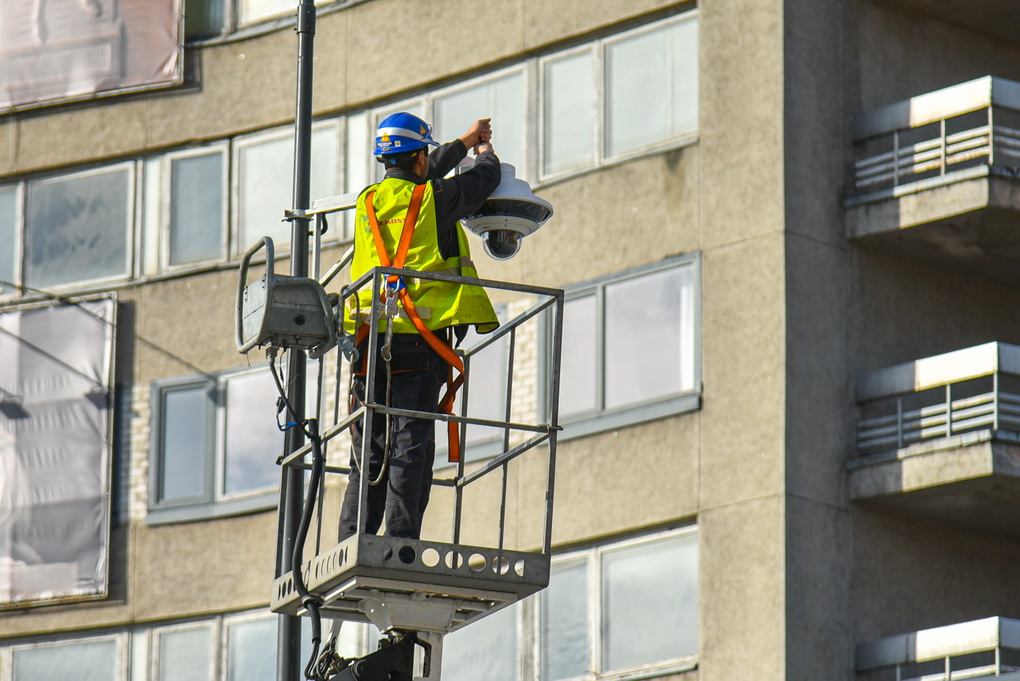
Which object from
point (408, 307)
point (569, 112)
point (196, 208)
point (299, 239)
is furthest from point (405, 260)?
point (196, 208)

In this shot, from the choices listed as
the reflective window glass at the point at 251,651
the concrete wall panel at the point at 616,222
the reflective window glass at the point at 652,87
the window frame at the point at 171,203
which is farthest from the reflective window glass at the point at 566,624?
the window frame at the point at 171,203

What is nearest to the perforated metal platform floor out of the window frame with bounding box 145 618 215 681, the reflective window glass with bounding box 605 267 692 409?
the reflective window glass with bounding box 605 267 692 409

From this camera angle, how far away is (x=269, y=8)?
2714 cm

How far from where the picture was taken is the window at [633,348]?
2234 cm

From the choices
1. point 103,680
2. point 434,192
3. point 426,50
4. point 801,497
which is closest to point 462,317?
point 434,192

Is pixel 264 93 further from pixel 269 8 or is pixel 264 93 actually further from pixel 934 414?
pixel 934 414

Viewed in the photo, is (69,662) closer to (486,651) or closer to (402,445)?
(486,651)

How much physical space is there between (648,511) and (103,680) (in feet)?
25.1

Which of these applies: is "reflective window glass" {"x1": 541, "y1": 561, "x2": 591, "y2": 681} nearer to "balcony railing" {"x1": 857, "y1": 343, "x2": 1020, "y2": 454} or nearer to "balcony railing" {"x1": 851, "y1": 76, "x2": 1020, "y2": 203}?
"balcony railing" {"x1": 857, "y1": 343, "x2": 1020, "y2": 454}

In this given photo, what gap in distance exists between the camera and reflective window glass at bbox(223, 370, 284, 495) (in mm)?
25766

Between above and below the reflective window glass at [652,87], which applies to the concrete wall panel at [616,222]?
below

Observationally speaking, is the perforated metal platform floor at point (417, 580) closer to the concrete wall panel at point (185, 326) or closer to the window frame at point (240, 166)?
the window frame at point (240, 166)

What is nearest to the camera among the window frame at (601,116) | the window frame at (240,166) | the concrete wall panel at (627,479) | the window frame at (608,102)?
the concrete wall panel at (627,479)

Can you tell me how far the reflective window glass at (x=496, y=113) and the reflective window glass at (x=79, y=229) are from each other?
465 cm
